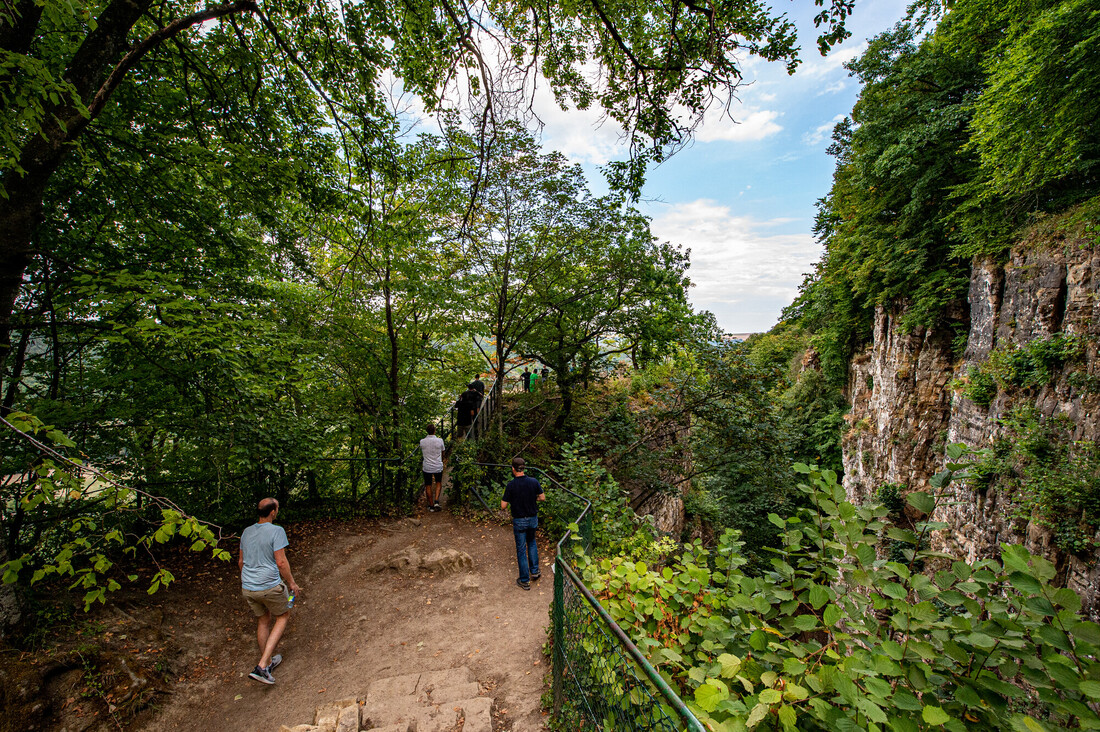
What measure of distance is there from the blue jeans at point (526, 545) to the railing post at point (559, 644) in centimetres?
193

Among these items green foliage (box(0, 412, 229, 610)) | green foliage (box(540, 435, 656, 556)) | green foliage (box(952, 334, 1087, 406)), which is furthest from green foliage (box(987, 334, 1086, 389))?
green foliage (box(0, 412, 229, 610))

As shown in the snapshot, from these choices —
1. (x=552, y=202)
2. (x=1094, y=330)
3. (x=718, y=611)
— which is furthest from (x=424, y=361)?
(x=1094, y=330)

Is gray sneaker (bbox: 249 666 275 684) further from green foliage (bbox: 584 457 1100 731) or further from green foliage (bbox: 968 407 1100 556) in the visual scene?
green foliage (bbox: 968 407 1100 556)

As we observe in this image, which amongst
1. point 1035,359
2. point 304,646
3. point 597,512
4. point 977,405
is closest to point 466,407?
point 597,512

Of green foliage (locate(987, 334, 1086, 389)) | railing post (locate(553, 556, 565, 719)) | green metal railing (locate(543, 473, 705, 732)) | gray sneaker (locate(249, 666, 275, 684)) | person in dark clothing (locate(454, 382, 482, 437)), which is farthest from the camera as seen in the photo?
person in dark clothing (locate(454, 382, 482, 437))

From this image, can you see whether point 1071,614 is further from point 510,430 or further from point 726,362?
point 510,430

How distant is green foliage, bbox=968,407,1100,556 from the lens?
7.77 meters

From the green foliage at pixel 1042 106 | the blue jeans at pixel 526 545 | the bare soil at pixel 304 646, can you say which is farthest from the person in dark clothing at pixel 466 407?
the green foliage at pixel 1042 106

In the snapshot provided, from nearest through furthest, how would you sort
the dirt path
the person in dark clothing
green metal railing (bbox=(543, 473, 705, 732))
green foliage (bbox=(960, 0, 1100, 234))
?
green metal railing (bbox=(543, 473, 705, 732)) < the dirt path < green foliage (bbox=(960, 0, 1100, 234)) < the person in dark clothing

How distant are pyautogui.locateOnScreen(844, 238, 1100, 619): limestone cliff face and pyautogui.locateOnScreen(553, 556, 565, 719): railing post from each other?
3573 millimetres

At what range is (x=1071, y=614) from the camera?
1.26 meters

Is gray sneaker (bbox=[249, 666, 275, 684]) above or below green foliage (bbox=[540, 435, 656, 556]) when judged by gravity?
below

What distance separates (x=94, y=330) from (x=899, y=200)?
21.2m

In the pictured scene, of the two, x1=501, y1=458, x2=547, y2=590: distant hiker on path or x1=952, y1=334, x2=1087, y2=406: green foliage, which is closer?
x1=501, y1=458, x2=547, y2=590: distant hiker on path
